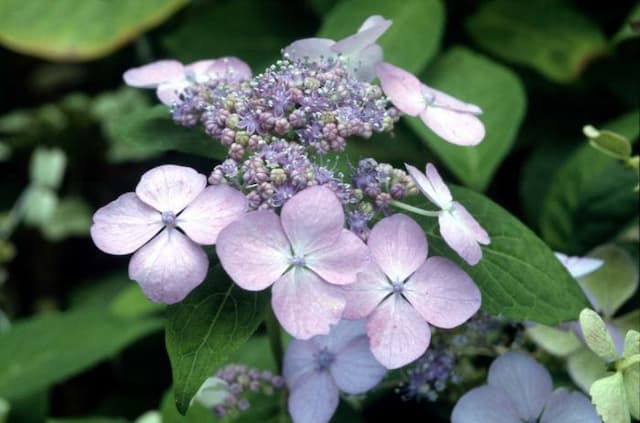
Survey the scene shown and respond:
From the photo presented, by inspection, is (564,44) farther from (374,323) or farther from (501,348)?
(374,323)

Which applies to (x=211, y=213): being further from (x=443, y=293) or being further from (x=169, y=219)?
(x=443, y=293)

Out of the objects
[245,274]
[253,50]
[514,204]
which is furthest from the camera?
[253,50]

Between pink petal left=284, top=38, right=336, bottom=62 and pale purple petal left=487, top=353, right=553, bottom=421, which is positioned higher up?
pink petal left=284, top=38, right=336, bottom=62

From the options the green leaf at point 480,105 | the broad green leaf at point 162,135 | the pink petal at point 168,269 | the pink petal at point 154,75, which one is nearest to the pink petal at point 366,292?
the pink petal at point 168,269

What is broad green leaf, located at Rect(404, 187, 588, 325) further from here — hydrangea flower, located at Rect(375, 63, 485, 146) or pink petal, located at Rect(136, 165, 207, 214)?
pink petal, located at Rect(136, 165, 207, 214)

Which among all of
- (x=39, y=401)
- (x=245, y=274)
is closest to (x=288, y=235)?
(x=245, y=274)

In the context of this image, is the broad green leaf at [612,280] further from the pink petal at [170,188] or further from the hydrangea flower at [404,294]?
the pink petal at [170,188]

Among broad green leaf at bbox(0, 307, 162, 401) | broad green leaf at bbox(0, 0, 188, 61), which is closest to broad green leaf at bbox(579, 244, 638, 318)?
broad green leaf at bbox(0, 307, 162, 401)
